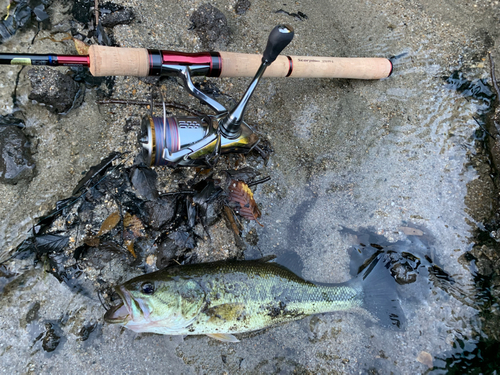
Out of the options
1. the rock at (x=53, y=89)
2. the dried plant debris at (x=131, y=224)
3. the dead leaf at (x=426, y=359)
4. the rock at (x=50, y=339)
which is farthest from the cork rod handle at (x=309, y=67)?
the dead leaf at (x=426, y=359)

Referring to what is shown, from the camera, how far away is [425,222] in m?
3.33

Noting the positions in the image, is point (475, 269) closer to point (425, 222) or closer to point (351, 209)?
point (425, 222)

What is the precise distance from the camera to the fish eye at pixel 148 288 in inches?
107

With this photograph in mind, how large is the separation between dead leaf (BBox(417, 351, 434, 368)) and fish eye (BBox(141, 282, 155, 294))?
266 centimetres

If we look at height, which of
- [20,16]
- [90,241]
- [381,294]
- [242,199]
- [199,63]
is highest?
[20,16]

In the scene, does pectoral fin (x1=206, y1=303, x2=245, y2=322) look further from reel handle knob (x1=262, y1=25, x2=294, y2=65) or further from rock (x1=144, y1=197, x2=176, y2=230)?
reel handle knob (x1=262, y1=25, x2=294, y2=65)

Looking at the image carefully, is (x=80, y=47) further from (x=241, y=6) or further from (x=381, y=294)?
(x=381, y=294)

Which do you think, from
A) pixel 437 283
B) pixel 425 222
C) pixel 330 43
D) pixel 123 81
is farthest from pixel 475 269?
pixel 123 81

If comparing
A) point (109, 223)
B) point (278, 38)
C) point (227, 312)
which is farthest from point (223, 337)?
point (278, 38)

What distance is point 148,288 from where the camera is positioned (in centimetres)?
272

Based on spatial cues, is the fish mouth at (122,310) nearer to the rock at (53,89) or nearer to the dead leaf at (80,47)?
the rock at (53,89)

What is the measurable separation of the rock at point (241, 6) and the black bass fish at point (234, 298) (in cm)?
281

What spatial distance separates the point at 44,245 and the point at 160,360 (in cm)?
148

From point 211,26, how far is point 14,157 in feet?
7.61
